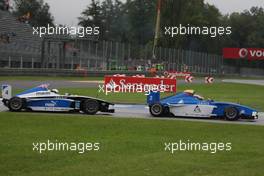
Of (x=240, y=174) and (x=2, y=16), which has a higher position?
(x=2, y=16)

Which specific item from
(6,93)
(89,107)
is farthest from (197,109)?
(6,93)

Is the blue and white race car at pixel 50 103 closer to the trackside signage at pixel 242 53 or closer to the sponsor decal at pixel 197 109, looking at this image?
the sponsor decal at pixel 197 109

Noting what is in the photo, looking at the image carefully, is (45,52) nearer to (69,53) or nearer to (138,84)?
(69,53)

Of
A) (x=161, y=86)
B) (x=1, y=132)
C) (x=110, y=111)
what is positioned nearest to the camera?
(x=1, y=132)

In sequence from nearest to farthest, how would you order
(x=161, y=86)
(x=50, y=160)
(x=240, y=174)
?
(x=240, y=174)
(x=50, y=160)
(x=161, y=86)

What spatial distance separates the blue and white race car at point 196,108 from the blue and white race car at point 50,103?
5.62 ft

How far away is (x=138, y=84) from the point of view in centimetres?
2820

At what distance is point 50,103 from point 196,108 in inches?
170

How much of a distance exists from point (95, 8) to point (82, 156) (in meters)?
102

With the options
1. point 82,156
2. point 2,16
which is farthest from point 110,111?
point 2,16

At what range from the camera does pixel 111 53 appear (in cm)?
5538

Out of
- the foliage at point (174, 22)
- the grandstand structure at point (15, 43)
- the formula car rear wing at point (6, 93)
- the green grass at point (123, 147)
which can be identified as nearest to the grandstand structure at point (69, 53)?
the grandstand structure at point (15, 43)

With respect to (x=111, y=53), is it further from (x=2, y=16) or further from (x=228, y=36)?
(x=228, y=36)

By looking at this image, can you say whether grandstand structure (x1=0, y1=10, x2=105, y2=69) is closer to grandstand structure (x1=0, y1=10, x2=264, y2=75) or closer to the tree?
grandstand structure (x1=0, y1=10, x2=264, y2=75)
